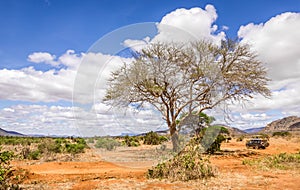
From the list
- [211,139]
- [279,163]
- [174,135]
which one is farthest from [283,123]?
[279,163]

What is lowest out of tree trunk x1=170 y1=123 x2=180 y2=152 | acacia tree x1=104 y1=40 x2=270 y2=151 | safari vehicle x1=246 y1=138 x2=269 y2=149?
safari vehicle x1=246 y1=138 x2=269 y2=149

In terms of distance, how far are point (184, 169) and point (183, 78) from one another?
23.5ft

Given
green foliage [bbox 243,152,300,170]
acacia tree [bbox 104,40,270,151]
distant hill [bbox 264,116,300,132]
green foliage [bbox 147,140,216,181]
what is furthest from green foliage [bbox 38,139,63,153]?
distant hill [bbox 264,116,300,132]

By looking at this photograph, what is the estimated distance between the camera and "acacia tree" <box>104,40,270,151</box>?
51.2 ft

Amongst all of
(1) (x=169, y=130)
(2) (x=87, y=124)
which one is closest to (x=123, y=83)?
(1) (x=169, y=130)

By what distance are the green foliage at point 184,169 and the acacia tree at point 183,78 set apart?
192 inches

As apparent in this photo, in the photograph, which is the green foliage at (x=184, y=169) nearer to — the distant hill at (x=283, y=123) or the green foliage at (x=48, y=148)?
the green foliage at (x=48, y=148)

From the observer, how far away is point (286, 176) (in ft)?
35.2

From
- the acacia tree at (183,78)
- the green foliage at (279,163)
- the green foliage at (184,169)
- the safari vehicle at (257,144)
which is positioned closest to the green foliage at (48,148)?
the acacia tree at (183,78)

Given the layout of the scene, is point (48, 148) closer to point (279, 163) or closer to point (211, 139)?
point (211, 139)

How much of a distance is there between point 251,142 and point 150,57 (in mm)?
17383

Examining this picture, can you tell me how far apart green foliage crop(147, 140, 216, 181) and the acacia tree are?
4884 millimetres

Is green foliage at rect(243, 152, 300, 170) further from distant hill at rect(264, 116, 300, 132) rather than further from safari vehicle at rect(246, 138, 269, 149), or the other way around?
distant hill at rect(264, 116, 300, 132)

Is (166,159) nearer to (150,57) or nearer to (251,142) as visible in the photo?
(150,57)
